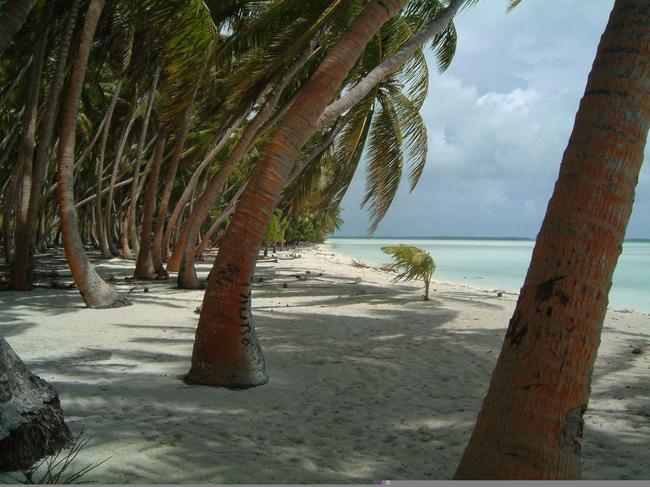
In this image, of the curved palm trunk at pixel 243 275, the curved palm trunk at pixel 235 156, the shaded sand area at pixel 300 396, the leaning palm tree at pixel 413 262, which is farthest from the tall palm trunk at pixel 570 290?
the leaning palm tree at pixel 413 262

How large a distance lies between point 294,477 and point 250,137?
292 inches

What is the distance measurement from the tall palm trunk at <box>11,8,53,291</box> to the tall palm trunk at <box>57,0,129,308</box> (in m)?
1.74

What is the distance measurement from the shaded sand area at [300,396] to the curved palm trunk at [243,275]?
179 millimetres

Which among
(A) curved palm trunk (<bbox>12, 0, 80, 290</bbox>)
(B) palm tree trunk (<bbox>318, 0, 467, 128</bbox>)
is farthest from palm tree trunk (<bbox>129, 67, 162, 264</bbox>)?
(B) palm tree trunk (<bbox>318, 0, 467, 128</bbox>)

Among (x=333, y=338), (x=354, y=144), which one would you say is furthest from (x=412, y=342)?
(x=354, y=144)

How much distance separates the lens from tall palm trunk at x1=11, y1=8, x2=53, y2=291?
28.8 feet

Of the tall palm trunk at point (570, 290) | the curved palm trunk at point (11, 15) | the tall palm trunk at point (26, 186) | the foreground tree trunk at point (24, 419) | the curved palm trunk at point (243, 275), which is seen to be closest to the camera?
the tall palm trunk at point (570, 290)

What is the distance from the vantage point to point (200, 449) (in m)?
2.88

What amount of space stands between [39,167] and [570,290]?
29.5 ft

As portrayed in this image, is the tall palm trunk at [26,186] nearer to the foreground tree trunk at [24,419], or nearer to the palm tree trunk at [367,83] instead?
the palm tree trunk at [367,83]

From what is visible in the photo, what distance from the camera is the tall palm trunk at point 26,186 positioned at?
878 centimetres

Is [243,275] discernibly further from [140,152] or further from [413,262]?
[140,152]

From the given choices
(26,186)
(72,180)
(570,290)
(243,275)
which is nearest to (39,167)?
(26,186)

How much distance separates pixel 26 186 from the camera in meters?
9.37
